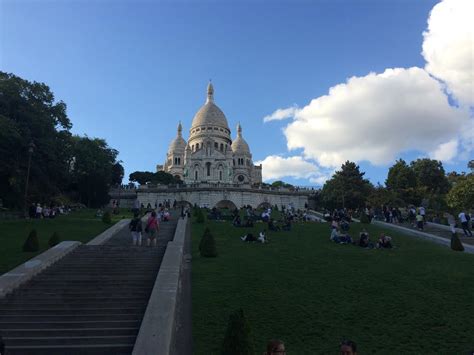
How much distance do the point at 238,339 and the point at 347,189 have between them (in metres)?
48.7

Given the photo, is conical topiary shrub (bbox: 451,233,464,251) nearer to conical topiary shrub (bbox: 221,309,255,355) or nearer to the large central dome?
conical topiary shrub (bbox: 221,309,255,355)

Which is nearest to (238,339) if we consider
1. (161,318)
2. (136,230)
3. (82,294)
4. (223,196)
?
(161,318)

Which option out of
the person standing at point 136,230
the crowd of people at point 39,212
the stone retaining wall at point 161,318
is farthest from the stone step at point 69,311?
the crowd of people at point 39,212

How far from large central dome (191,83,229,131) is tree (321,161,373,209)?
54045 millimetres

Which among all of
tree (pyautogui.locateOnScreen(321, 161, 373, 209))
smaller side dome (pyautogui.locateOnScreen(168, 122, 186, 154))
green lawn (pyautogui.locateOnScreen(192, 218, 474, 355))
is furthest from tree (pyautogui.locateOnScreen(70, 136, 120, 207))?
smaller side dome (pyautogui.locateOnScreen(168, 122, 186, 154))

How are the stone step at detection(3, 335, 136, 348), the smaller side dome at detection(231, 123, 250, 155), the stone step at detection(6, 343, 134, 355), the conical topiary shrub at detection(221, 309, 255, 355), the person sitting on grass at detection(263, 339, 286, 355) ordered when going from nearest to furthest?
the person sitting on grass at detection(263, 339, 286, 355) → the conical topiary shrub at detection(221, 309, 255, 355) → the stone step at detection(6, 343, 134, 355) → the stone step at detection(3, 335, 136, 348) → the smaller side dome at detection(231, 123, 250, 155)

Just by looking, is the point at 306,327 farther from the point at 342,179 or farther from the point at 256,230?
the point at 342,179

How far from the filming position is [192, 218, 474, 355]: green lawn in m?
8.32

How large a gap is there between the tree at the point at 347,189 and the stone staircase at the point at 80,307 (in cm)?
4211

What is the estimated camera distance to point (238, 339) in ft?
20.7

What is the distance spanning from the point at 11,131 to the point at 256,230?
16112mm

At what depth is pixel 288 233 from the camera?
23.8 m

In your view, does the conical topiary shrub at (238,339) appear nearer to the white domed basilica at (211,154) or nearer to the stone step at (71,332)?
the stone step at (71,332)

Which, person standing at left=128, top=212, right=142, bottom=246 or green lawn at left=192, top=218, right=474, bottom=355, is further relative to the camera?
person standing at left=128, top=212, right=142, bottom=246
